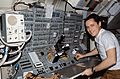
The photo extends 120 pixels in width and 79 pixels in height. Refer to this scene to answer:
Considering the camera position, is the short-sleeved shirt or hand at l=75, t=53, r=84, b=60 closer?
the short-sleeved shirt

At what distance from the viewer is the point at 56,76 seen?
1648mm

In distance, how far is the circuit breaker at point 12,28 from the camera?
4.57ft

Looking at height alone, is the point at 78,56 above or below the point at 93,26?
below

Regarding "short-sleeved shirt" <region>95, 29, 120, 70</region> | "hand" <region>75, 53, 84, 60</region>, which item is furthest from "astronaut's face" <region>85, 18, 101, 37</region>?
"hand" <region>75, 53, 84, 60</region>

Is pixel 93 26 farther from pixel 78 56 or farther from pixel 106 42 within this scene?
pixel 78 56

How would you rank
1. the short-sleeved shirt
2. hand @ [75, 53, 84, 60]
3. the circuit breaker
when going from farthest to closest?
hand @ [75, 53, 84, 60] → the short-sleeved shirt → the circuit breaker

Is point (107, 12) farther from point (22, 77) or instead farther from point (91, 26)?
point (22, 77)

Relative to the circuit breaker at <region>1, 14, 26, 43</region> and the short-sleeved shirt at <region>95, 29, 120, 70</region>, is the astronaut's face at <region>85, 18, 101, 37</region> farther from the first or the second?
the circuit breaker at <region>1, 14, 26, 43</region>

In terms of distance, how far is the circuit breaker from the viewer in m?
1.39

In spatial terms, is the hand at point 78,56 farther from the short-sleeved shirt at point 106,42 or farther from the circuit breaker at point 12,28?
the circuit breaker at point 12,28

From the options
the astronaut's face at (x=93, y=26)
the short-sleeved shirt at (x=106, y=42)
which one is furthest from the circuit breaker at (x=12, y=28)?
the short-sleeved shirt at (x=106, y=42)

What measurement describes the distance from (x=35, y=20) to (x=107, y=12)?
117 centimetres

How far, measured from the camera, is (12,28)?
142 cm

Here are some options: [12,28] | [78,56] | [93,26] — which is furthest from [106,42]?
[12,28]
